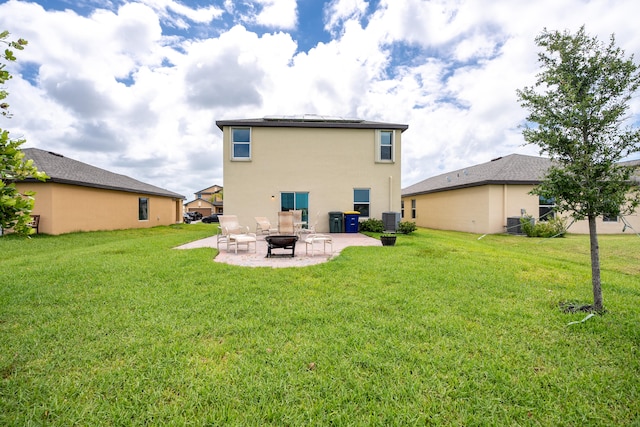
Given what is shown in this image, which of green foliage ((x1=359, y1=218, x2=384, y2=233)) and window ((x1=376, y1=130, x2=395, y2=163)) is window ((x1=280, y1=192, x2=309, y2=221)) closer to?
green foliage ((x1=359, y1=218, x2=384, y2=233))

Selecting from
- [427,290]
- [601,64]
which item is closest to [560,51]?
[601,64]

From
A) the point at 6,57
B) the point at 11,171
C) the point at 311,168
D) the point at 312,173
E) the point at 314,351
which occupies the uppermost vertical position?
the point at 311,168

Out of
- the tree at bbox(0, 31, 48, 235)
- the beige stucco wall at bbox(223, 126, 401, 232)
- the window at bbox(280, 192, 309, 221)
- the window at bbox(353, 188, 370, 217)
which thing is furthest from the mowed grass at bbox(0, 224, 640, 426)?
the window at bbox(353, 188, 370, 217)

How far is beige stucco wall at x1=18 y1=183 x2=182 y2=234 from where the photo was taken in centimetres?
1427

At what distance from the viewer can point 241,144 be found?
579 inches

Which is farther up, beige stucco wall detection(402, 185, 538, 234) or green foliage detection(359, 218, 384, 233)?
beige stucco wall detection(402, 185, 538, 234)

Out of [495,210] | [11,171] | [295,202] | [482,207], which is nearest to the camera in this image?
[11,171]

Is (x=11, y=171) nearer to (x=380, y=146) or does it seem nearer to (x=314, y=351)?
(x=314, y=351)

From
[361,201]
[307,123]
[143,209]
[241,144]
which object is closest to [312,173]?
[307,123]

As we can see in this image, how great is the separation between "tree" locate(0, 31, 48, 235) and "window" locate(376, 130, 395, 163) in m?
14.6

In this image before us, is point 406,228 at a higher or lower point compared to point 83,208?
lower

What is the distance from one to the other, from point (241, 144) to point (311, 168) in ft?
13.2

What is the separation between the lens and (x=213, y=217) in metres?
37.8

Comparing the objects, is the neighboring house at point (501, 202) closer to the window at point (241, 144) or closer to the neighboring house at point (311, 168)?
the neighboring house at point (311, 168)
